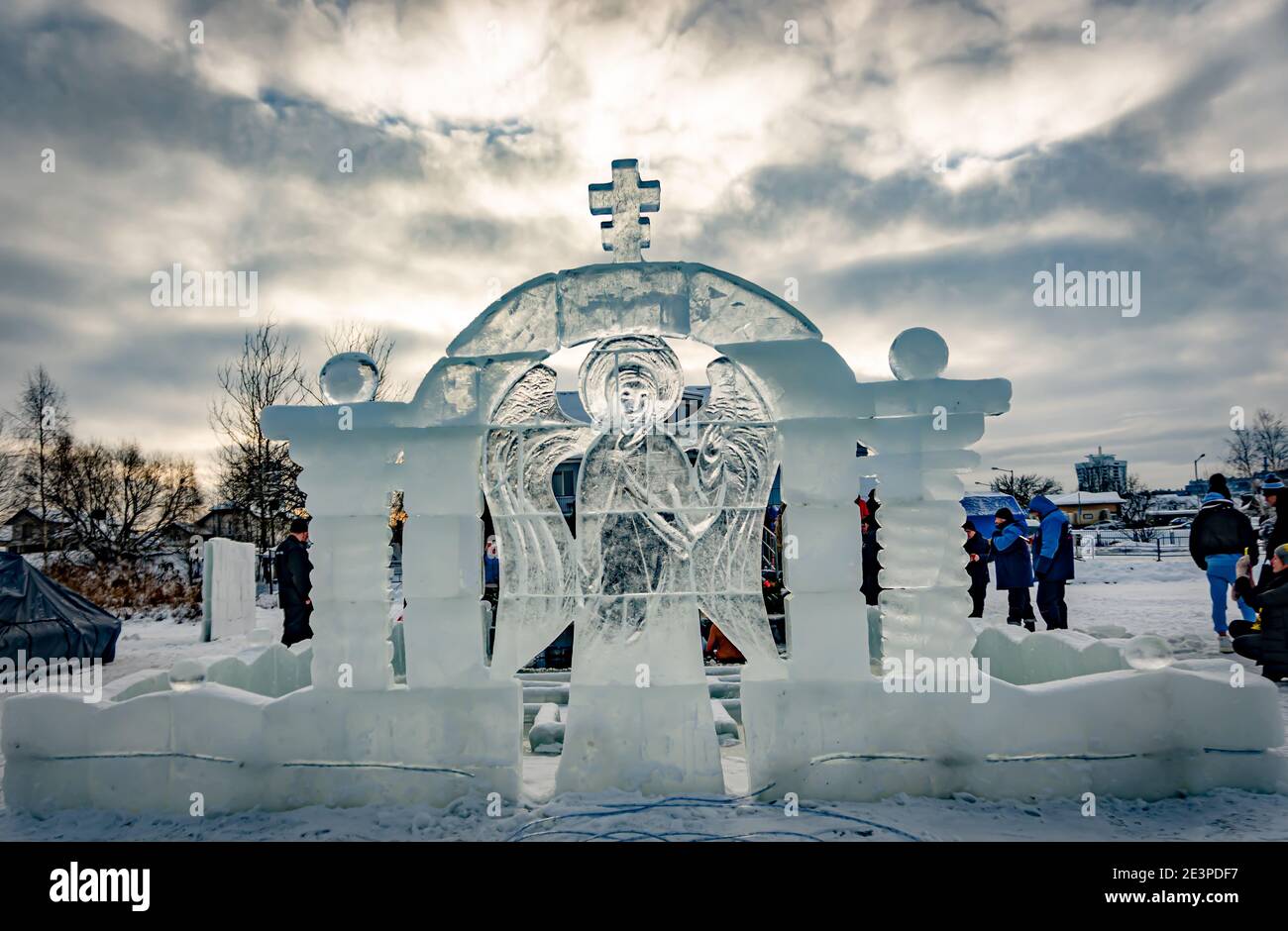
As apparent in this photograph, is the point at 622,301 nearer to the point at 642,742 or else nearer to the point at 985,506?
the point at 642,742

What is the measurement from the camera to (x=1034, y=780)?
3729 mm

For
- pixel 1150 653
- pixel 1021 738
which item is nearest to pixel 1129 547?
pixel 1150 653

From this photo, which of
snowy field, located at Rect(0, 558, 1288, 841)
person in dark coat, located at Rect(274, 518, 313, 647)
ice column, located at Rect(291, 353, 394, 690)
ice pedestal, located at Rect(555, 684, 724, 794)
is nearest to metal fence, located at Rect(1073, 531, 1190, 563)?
snowy field, located at Rect(0, 558, 1288, 841)

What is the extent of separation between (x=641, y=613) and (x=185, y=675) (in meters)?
2.41

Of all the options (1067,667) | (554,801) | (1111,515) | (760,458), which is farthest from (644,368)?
(1111,515)

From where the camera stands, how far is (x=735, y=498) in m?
4.11

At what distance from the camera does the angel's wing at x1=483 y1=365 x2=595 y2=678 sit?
4.02 metres

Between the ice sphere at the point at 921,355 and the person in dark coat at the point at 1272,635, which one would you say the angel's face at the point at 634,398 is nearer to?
the ice sphere at the point at 921,355

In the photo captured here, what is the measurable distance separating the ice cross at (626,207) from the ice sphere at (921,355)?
1458 mm

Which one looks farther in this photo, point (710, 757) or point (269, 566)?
point (269, 566)

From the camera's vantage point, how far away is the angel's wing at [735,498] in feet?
13.0
